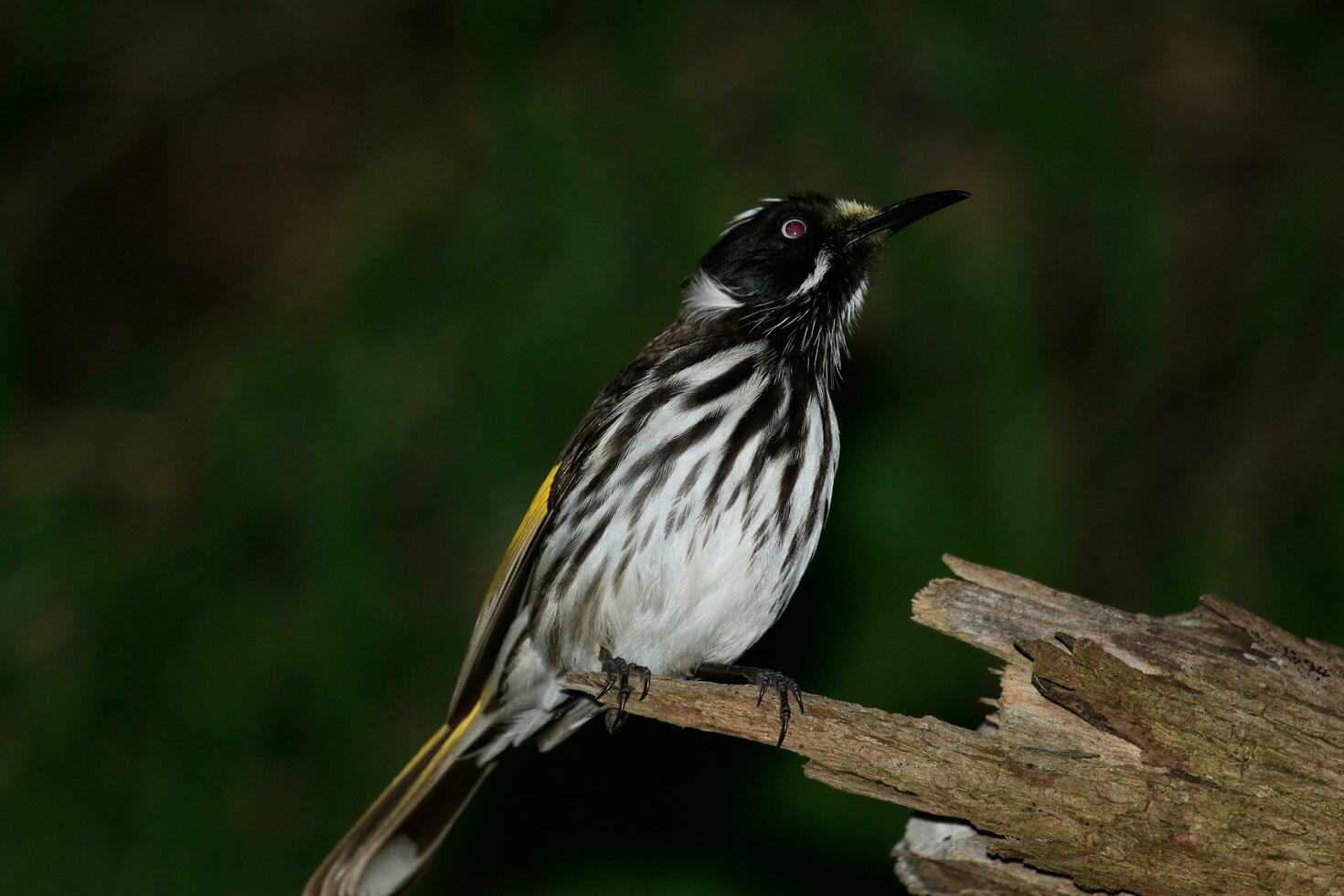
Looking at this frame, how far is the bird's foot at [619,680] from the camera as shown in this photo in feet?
12.4

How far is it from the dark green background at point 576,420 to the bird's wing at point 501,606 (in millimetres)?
1523

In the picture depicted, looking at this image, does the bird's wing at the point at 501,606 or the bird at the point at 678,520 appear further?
the bird's wing at the point at 501,606

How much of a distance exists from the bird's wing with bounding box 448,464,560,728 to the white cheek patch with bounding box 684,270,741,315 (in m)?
0.80

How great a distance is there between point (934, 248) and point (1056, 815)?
3637 millimetres

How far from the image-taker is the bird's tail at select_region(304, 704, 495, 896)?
432 centimetres

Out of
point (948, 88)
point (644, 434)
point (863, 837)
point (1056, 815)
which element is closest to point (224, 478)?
point (644, 434)

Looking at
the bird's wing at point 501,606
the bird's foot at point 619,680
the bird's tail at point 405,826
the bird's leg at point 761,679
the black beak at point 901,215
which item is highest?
the black beak at point 901,215

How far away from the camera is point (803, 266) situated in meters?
4.38

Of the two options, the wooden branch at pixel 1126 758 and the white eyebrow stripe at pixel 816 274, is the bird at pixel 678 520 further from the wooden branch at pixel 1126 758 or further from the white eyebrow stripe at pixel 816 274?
the wooden branch at pixel 1126 758

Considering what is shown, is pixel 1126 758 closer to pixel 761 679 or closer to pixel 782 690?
pixel 782 690

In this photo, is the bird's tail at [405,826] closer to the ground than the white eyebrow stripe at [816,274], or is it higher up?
closer to the ground

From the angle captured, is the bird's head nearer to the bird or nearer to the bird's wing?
the bird

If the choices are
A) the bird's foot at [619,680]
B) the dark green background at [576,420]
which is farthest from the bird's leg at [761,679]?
the dark green background at [576,420]

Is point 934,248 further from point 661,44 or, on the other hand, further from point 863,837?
point 863,837
